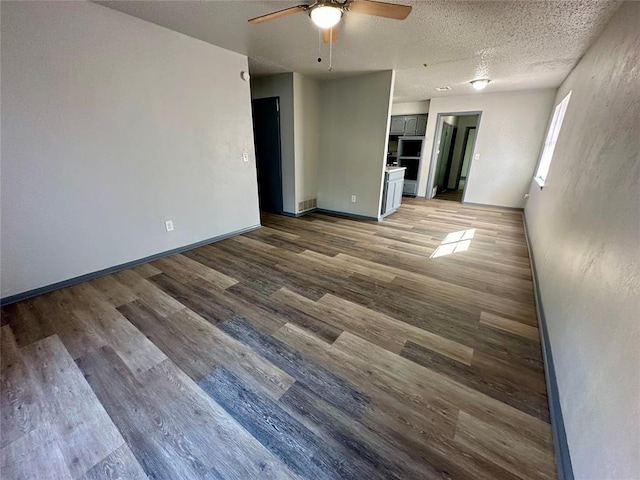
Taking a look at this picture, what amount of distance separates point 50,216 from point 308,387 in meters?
2.58

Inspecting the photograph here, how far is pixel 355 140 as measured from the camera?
4410mm

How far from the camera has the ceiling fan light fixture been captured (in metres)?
1.83

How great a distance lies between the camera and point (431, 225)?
Result: 14.6 ft

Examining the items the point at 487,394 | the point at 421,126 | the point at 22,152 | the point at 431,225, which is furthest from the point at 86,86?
the point at 421,126

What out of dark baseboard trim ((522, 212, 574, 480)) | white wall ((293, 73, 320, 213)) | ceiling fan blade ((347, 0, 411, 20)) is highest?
ceiling fan blade ((347, 0, 411, 20))

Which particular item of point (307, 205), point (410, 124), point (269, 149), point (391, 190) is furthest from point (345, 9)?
point (410, 124)

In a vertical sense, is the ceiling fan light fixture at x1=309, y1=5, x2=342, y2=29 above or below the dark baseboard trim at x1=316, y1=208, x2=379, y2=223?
above

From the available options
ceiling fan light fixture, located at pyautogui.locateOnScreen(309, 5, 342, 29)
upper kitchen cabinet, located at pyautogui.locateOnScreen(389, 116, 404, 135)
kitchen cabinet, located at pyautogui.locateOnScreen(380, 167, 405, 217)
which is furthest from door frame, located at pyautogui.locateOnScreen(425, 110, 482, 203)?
ceiling fan light fixture, located at pyautogui.locateOnScreen(309, 5, 342, 29)

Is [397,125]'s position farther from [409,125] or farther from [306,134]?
[306,134]

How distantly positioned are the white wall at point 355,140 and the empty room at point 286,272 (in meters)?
0.06

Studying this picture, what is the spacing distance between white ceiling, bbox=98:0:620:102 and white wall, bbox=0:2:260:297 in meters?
0.30

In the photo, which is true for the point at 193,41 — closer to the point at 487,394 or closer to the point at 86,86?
the point at 86,86

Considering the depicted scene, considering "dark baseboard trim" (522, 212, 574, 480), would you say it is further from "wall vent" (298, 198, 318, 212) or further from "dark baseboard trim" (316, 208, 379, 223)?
"wall vent" (298, 198, 318, 212)

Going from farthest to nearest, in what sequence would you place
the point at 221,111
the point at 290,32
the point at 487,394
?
the point at 221,111
the point at 290,32
the point at 487,394
